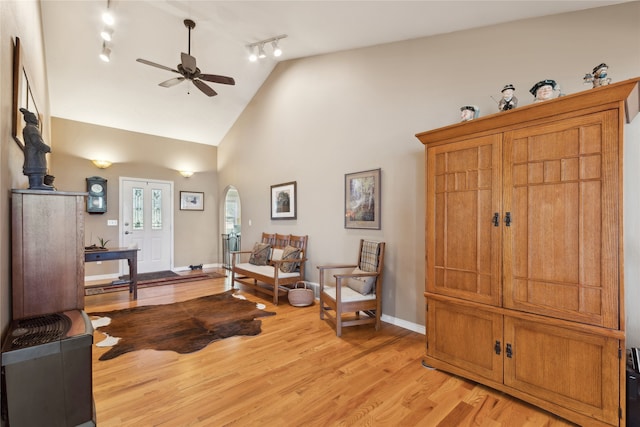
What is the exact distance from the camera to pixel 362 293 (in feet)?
10.9

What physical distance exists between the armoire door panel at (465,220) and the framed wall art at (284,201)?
286cm

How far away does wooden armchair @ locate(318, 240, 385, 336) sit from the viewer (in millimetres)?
3131

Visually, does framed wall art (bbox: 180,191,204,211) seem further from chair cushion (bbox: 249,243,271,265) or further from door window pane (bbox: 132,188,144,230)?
chair cushion (bbox: 249,243,271,265)

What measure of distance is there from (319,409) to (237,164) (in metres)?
5.78

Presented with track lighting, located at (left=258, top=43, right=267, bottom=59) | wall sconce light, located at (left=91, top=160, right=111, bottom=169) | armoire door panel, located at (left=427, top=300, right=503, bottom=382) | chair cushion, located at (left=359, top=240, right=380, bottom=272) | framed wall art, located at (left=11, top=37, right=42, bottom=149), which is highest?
track lighting, located at (left=258, top=43, right=267, bottom=59)

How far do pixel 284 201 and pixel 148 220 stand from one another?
142 inches

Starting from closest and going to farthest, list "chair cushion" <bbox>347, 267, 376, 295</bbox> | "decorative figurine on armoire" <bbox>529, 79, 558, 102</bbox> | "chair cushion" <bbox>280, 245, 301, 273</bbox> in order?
1. "decorative figurine on armoire" <bbox>529, 79, 558, 102</bbox>
2. "chair cushion" <bbox>347, 267, 376, 295</bbox>
3. "chair cushion" <bbox>280, 245, 301, 273</bbox>

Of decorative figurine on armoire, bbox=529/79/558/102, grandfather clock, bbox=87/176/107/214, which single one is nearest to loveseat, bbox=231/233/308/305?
grandfather clock, bbox=87/176/107/214

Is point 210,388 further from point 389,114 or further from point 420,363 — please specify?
point 389,114

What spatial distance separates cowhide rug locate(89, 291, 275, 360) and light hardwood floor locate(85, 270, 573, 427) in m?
0.16

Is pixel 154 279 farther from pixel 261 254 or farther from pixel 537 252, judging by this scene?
pixel 537 252

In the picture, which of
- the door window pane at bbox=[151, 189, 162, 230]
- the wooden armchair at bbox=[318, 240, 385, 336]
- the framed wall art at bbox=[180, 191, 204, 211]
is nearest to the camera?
the wooden armchair at bbox=[318, 240, 385, 336]

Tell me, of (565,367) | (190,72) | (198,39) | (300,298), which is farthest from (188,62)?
(565,367)

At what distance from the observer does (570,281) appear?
182cm
